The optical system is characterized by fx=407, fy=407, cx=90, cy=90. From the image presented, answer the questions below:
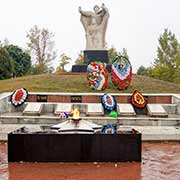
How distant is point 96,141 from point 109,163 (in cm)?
48

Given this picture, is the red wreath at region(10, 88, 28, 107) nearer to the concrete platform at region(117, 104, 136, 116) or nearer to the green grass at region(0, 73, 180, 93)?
the green grass at region(0, 73, 180, 93)

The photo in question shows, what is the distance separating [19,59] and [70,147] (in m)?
29.9

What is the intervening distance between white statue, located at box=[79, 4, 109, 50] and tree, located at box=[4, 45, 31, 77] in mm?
12712

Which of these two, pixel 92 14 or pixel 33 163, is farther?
pixel 92 14

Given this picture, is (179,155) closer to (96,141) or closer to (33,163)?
(96,141)

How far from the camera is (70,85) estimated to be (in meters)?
19.9

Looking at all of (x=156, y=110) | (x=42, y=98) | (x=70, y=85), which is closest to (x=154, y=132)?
(x=156, y=110)

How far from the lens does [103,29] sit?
24.8 meters

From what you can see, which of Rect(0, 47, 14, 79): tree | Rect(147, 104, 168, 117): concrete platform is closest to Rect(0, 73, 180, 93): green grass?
Rect(147, 104, 168, 117): concrete platform

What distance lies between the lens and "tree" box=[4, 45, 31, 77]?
36.3 meters

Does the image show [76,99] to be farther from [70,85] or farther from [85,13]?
[85,13]

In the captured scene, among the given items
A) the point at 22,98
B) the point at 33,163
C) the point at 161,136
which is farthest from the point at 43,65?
the point at 33,163

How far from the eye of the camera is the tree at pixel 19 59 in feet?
119

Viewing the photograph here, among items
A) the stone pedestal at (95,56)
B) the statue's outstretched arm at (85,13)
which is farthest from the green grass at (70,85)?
the statue's outstretched arm at (85,13)
